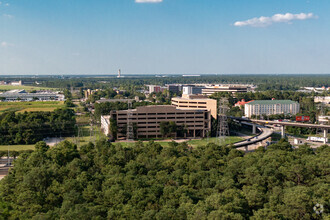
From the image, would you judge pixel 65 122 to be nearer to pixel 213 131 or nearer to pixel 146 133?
pixel 146 133

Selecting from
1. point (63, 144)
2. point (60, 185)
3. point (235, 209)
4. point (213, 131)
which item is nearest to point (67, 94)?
point (213, 131)

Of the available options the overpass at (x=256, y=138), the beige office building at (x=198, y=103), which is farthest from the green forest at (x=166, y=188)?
the beige office building at (x=198, y=103)

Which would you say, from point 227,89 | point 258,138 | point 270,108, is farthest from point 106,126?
point 227,89

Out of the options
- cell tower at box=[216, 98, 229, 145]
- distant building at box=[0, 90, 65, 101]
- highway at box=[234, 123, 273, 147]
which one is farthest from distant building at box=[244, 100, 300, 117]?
distant building at box=[0, 90, 65, 101]

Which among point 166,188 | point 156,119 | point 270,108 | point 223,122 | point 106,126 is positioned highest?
point 223,122

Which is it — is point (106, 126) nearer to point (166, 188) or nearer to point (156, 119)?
point (156, 119)

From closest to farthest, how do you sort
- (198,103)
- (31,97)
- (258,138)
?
(258,138) → (198,103) → (31,97)
